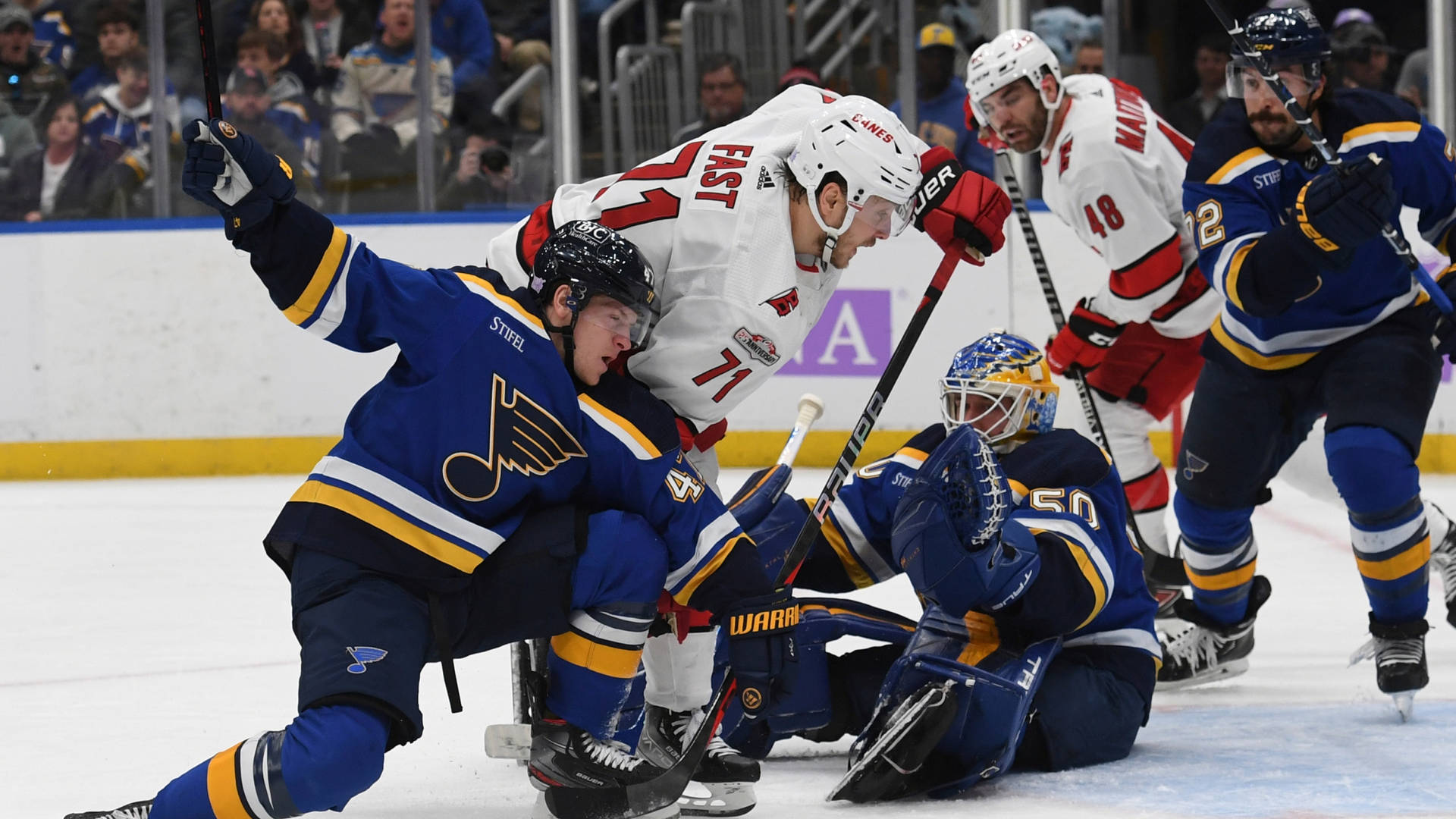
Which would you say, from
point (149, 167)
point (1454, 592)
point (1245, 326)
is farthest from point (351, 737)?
point (149, 167)

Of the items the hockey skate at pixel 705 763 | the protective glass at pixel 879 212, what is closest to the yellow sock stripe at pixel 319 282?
the protective glass at pixel 879 212

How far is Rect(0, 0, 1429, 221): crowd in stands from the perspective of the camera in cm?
651

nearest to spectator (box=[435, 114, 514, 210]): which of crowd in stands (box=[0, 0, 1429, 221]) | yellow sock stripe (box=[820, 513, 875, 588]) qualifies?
crowd in stands (box=[0, 0, 1429, 221])

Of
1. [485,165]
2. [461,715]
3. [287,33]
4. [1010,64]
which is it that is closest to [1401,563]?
[1010,64]

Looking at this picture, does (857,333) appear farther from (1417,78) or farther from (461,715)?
(461,715)

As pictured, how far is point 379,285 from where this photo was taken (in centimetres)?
217

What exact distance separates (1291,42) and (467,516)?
1.72m

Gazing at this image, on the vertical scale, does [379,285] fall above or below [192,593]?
Answer: above

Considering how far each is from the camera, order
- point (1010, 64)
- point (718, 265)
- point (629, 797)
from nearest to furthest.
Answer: point (629, 797) → point (718, 265) → point (1010, 64)

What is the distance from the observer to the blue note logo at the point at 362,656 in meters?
2.08

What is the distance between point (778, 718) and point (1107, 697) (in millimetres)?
508

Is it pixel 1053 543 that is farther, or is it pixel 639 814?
pixel 1053 543

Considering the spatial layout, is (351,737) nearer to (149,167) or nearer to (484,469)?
(484,469)

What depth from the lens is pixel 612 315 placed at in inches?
90.3
